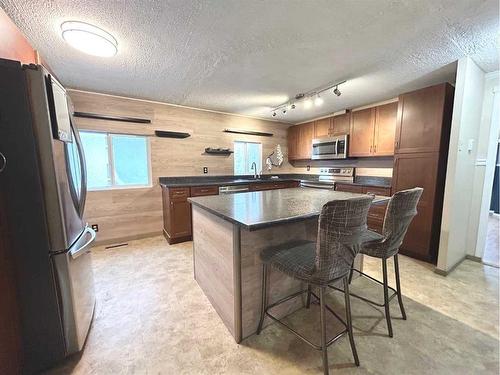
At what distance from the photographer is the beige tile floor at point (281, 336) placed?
1306mm

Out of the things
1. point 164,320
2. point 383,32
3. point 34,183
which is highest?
point 383,32

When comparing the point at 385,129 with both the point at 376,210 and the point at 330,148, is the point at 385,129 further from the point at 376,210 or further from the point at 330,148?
the point at 376,210

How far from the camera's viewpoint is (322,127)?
4426 mm

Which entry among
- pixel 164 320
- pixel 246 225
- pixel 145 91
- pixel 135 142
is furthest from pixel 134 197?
pixel 246 225

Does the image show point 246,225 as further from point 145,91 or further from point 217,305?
point 145,91

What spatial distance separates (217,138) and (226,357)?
11.8 ft

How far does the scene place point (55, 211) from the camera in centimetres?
118

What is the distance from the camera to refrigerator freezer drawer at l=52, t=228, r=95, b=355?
4.04 feet

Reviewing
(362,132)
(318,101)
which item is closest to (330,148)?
(362,132)

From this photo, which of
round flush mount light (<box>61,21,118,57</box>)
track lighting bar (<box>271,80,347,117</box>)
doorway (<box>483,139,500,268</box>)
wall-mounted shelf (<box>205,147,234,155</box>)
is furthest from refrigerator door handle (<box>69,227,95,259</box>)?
doorway (<box>483,139,500,268</box>)

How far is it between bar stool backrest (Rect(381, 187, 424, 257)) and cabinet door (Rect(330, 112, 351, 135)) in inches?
111

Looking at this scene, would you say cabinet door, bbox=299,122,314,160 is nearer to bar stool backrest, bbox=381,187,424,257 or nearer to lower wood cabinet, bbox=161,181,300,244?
lower wood cabinet, bbox=161,181,300,244

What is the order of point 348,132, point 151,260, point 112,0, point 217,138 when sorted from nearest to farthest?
point 112,0, point 151,260, point 348,132, point 217,138

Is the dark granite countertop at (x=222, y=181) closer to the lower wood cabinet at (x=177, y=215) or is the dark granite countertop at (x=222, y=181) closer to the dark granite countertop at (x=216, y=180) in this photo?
the dark granite countertop at (x=216, y=180)
